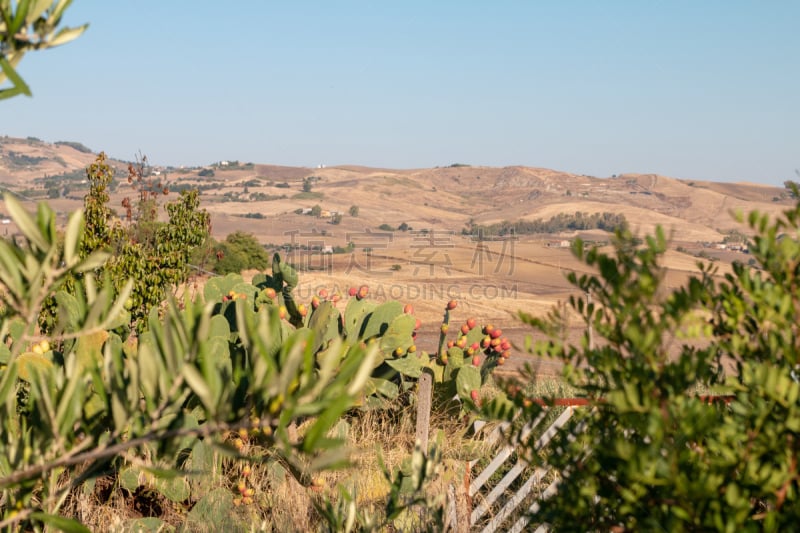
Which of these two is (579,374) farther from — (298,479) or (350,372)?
(298,479)

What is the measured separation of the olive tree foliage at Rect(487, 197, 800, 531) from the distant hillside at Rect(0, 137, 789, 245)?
5665 centimetres

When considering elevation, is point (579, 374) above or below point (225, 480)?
above

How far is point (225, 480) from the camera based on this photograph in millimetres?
5152

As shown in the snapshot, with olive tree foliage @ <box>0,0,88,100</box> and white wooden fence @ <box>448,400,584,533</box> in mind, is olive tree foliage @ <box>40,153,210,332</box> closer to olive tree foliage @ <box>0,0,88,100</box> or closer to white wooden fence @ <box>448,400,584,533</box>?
white wooden fence @ <box>448,400,584,533</box>

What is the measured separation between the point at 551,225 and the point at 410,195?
93.1 feet

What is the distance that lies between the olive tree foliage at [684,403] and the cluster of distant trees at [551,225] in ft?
222

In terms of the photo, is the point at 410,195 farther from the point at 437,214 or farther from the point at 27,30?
the point at 27,30

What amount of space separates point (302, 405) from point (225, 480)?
13.6 feet

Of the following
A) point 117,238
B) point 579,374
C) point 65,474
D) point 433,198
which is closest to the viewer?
point 579,374

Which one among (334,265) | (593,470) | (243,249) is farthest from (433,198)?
(593,470)

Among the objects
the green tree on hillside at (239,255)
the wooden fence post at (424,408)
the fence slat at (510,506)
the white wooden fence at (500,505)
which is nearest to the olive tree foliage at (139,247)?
the wooden fence post at (424,408)

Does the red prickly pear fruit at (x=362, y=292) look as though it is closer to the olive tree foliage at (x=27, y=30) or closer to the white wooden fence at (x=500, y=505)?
the white wooden fence at (x=500, y=505)

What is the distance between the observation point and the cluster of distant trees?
71.0 metres

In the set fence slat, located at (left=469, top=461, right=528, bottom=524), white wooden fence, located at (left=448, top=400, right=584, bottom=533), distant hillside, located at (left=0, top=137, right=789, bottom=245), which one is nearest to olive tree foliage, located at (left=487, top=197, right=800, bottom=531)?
white wooden fence, located at (left=448, top=400, right=584, bottom=533)
